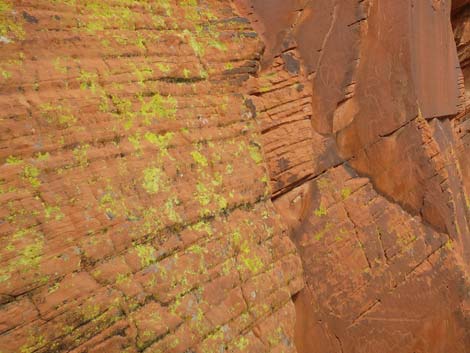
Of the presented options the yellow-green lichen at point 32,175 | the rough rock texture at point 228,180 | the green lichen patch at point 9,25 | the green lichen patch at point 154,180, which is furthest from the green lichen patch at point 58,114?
the green lichen patch at point 154,180

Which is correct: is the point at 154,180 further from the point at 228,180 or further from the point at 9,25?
the point at 9,25

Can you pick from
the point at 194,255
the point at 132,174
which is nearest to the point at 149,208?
the point at 132,174

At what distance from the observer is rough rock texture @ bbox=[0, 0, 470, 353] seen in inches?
118

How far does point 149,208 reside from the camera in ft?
11.3

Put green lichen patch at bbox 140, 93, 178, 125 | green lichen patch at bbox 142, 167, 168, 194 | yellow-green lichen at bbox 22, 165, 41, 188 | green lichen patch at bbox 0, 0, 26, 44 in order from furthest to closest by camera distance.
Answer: green lichen patch at bbox 140, 93, 178, 125
green lichen patch at bbox 142, 167, 168, 194
green lichen patch at bbox 0, 0, 26, 44
yellow-green lichen at bbox 22, 165, 41, 188

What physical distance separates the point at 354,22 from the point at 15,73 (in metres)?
4.08

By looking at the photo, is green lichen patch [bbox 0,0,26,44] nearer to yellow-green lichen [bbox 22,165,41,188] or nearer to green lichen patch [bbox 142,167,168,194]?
yellow-green lichen [bbox 22,165,41,188]

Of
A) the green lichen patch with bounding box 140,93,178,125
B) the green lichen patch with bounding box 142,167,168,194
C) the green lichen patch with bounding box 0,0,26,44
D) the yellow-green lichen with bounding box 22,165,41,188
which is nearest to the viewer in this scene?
the yellow-green lichen with bounding box 22,165,41,188

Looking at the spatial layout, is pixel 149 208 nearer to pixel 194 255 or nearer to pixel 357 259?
pixel 194 255

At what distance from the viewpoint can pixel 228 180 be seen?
4.05 metres

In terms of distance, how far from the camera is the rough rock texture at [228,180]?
301 centimetres

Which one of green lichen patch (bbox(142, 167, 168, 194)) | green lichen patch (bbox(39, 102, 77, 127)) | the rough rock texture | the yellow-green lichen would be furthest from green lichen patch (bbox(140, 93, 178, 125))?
the yellow-green lichen

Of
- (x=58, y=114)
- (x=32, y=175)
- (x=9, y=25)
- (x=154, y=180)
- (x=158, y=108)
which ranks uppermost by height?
(x=9, y=25)

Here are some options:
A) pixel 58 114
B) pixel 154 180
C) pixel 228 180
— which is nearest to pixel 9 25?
pixel 58 114
